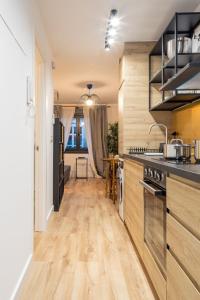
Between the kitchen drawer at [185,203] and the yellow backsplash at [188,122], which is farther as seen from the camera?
the yellow backsplash at [188,122]

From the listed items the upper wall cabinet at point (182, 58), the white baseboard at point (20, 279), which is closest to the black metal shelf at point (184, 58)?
the upper wall cabinet at point (182, 58)

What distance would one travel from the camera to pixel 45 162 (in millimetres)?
3457

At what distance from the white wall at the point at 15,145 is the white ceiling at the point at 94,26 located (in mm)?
677

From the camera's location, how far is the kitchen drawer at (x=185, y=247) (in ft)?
3.62

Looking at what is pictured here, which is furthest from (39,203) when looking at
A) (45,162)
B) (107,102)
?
(107,102)

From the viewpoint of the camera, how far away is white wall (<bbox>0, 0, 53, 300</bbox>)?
1.52m

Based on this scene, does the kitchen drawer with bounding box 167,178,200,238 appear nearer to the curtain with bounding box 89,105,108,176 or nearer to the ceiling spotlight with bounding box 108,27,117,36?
the ceiling spotlight with bounding box 108,27,117,36

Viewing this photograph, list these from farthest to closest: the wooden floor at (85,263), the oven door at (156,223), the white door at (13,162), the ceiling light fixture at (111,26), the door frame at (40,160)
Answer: the door frame at (40,160) < the ceiling light fixture at (111,26) < the wooden floor at (85,263) < the oven door at (156,223) < the white door at (13,162)

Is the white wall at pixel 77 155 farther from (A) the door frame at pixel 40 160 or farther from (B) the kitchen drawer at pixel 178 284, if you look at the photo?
(B) the kitchen drawer at pixel 178 284

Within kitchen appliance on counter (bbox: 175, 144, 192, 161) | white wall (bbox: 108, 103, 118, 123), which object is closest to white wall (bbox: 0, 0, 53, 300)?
kitchen appliance on counter (bbox: 175, 144, 192, 161)

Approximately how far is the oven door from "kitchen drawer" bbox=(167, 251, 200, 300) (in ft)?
0.43

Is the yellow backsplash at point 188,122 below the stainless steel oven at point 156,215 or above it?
above

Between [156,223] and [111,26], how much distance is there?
2300mm

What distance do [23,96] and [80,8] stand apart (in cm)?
135
